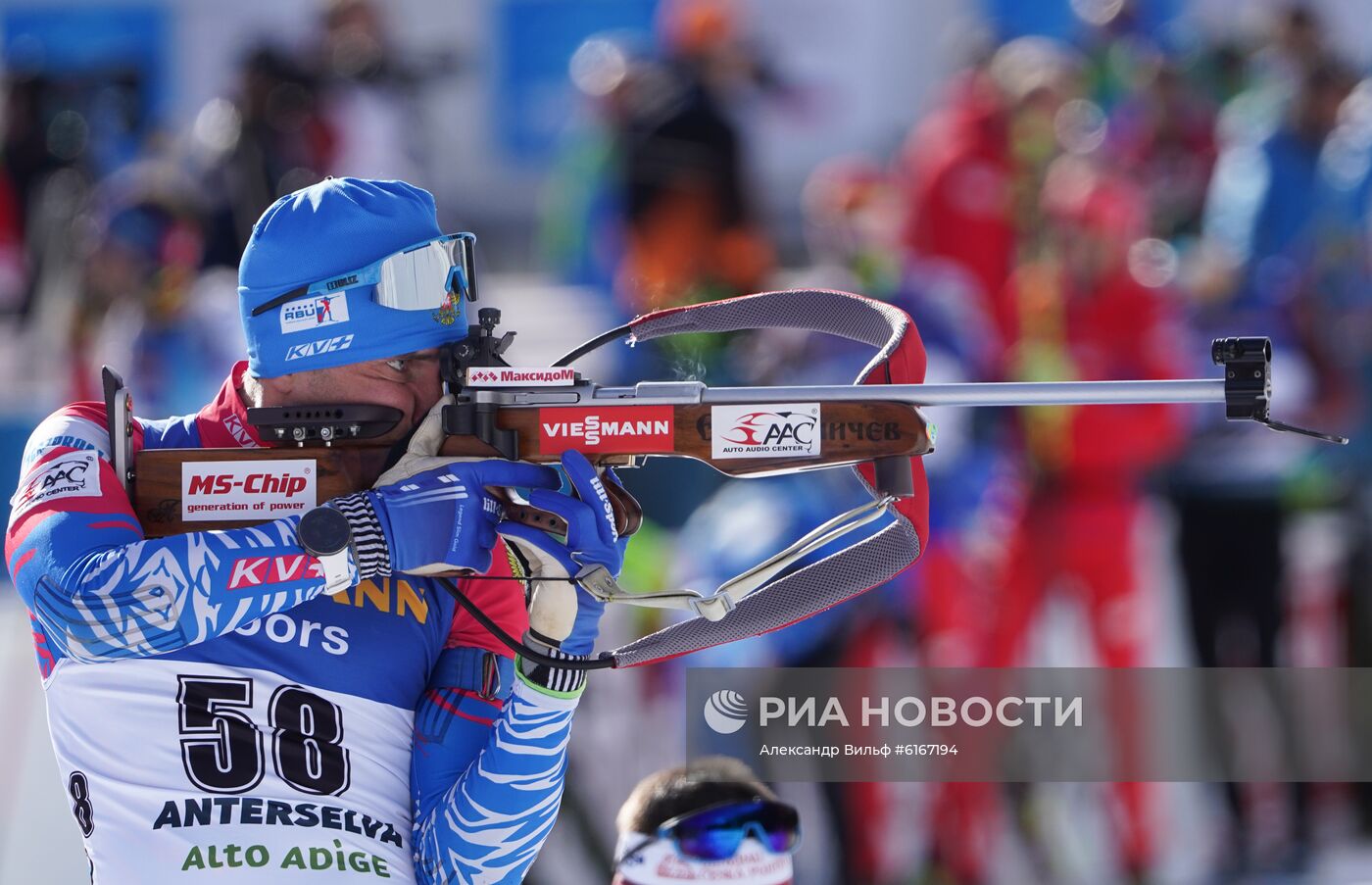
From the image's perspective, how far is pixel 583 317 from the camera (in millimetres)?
6691

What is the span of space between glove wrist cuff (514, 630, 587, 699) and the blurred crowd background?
1.14 meters

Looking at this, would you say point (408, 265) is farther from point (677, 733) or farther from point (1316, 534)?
point (1316, 534)

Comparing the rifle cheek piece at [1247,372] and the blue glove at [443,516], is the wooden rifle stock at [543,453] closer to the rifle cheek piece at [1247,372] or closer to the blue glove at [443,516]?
the blue glove at [443,516]

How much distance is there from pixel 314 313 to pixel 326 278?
0.06 meters

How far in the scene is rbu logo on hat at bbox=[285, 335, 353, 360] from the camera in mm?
2764

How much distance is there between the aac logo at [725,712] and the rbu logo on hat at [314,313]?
1.29 meters

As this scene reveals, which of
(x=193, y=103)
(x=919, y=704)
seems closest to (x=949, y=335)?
(x=919, y=704)

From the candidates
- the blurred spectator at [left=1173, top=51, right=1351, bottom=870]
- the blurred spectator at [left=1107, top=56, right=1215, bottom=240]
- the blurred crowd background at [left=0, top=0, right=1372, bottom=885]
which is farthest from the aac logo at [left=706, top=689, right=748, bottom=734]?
the blurred spectator at [left=1107, top=56, right=1215, bottom=240]

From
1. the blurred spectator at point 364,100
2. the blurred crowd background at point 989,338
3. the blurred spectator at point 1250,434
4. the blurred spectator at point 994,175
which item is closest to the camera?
the blurred crowd background at point 989,338

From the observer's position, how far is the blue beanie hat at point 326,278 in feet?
9.06

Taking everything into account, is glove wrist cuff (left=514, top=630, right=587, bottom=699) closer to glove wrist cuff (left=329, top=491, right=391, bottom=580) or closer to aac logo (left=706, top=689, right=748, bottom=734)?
glove wrist cuff (left=329, top=491, right=391, bottom=580)

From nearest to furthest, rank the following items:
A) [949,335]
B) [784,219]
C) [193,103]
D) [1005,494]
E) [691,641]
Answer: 1. [691,641]
2. [949,335]
3. [1005,494]
4. [784,219]
5. [193,103]

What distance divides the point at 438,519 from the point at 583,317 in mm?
4126

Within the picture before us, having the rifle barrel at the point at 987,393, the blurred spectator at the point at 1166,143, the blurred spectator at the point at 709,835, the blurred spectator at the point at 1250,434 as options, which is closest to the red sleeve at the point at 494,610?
the rifle barrel at the point at 987,393
